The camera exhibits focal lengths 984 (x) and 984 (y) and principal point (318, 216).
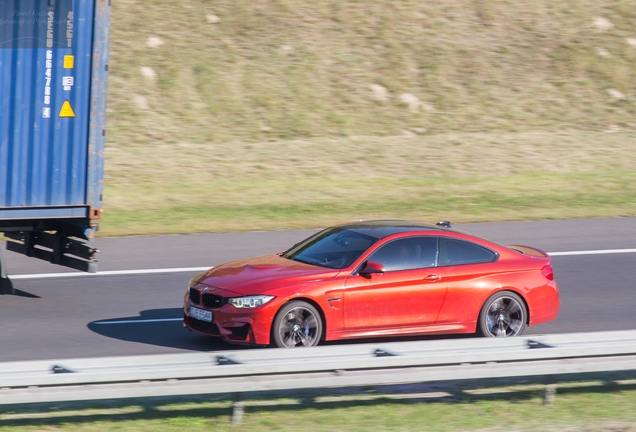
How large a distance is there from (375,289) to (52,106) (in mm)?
4795

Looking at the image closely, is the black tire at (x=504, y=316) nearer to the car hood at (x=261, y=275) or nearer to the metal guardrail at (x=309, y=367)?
the car hood at (x=261, y=275)

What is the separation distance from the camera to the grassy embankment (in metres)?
21.3

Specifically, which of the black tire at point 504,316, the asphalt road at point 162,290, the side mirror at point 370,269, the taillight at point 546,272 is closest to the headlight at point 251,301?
the asphalt road at point 162,290

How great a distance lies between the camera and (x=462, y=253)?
11227 mm

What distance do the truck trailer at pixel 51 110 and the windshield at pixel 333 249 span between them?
3.04 m

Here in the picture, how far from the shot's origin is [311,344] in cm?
1021

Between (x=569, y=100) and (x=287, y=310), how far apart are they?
2343 centimetres

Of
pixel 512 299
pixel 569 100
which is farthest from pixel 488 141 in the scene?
pixel 512 299

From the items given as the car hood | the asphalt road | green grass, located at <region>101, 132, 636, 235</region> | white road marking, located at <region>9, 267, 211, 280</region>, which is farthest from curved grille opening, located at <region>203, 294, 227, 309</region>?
green grass, located at <region>101, 132, 636, 235</region>

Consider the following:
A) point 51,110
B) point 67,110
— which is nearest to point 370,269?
point 67,110

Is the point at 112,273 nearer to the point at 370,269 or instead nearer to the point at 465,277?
the point at 370,269

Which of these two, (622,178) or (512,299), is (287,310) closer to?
(512,299)

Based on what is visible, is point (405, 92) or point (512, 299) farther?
point (405, 92)

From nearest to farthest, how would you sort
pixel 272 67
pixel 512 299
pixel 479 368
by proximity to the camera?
pixel 479 368 < pixel 512 299 < pixel 272 67
